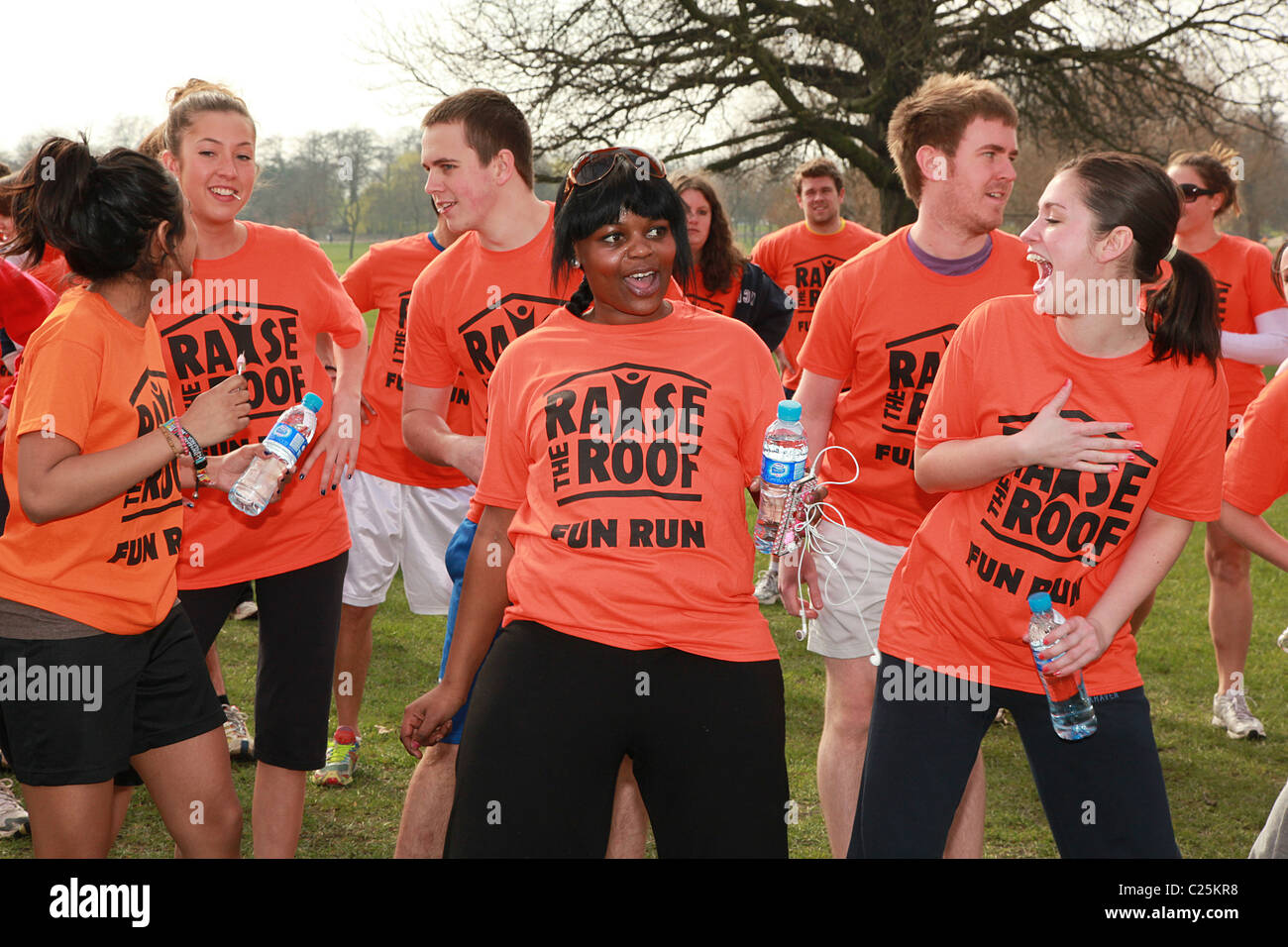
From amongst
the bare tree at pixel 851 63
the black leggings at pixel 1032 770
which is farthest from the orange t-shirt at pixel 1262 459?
the bare tree at pixel 851 63

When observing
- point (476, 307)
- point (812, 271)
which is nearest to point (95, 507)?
point (476, 307)

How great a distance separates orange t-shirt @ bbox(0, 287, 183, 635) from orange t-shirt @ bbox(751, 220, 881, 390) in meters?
6.02

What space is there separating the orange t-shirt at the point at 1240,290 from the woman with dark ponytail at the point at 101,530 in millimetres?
5578

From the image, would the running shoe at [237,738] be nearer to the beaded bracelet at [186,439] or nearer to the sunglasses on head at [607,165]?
the beaded bracelet at [186,439]

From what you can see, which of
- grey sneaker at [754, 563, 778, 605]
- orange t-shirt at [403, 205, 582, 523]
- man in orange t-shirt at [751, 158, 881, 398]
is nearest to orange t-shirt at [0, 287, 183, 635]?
orange t-shirt at [403, 205, 582, 523]

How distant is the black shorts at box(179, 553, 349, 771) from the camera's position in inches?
151

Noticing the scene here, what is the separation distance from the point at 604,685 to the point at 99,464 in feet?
4.49

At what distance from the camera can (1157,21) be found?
1931cm

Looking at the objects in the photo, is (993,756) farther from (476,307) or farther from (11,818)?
(11,818)

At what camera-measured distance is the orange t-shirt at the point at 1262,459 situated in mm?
3814

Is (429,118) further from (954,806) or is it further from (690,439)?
(954,806)

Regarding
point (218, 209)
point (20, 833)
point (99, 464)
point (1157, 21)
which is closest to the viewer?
point (99, 464)

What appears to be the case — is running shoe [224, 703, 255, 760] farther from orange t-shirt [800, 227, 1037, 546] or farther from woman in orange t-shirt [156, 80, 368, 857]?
orange t-shirt [800, 227, 1037, 546]
